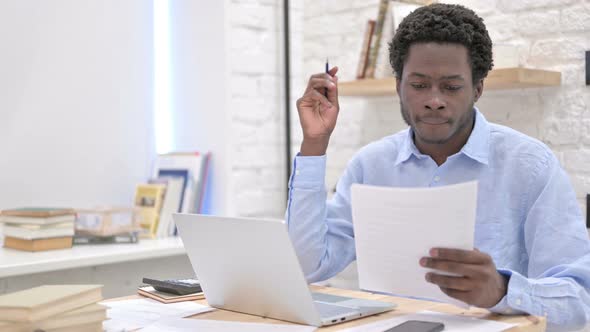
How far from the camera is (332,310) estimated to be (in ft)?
4.10

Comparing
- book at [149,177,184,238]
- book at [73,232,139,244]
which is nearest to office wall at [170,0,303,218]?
book at [149,177,184,238]

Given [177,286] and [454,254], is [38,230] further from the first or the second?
[454,254]

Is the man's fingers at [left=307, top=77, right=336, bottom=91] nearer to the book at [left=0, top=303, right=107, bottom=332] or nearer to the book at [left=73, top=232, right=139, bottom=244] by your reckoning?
the book at [left=0, top=303, right=107, bottom=332]

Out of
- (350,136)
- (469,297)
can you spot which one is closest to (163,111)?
(350,136)

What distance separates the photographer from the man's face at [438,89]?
1512 mm

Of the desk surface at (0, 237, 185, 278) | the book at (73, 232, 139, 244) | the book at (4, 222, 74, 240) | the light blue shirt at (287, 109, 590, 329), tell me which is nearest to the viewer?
the light blue shirt at (287, 109, 590, 329)

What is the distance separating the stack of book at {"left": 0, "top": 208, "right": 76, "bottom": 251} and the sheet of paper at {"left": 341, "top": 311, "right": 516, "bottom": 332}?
1.47 m

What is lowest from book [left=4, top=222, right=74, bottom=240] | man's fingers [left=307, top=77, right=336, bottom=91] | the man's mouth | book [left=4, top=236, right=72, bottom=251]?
book [left=4, top=236, right=72, bottom=251]

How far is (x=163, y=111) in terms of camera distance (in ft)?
9.84

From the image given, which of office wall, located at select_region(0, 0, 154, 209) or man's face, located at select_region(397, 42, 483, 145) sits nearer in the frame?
man's face, located at select_region(397, 42, 483, 145)

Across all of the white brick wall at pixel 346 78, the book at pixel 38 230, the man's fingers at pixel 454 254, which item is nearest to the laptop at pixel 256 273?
the man's fingers at pixel 454 254

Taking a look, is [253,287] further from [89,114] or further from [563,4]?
[89,114]

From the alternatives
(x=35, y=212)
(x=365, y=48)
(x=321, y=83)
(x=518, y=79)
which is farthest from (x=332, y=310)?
(x=35, y=212)

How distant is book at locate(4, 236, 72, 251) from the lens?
2.35 m
